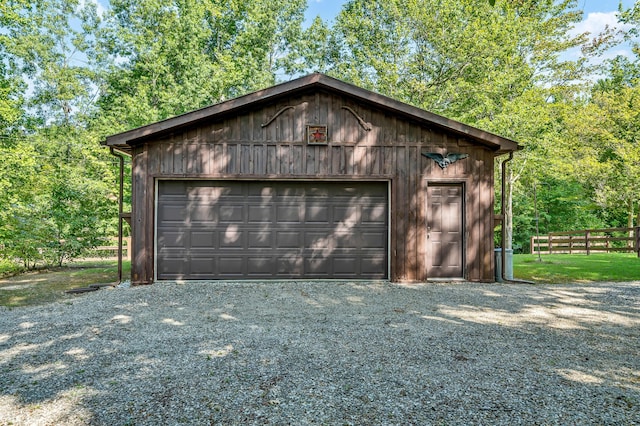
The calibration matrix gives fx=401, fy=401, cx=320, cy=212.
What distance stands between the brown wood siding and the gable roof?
0.21m

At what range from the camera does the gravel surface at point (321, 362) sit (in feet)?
9.10

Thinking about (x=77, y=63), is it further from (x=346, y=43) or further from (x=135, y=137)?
(x=135, y=137)

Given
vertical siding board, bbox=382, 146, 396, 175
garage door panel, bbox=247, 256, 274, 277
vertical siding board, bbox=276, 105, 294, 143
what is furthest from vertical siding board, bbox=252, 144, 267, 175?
vertical siding board, bbox=382, 146, 396, 175

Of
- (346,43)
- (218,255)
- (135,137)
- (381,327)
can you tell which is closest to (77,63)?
(346,43)

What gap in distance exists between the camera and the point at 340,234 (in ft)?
28.9

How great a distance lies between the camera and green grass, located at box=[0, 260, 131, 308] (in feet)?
23.5

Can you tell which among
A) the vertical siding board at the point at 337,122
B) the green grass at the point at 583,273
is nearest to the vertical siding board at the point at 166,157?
the vertical siding board at the point at 337,122

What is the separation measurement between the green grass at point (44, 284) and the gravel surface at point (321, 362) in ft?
2.84

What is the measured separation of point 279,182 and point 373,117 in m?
2.52

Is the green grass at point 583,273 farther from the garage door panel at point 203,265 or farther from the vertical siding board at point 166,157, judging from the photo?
the vertical siding board at point 166,157

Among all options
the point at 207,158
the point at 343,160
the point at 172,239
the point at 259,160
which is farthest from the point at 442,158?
the point at 172,239

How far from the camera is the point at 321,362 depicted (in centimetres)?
374

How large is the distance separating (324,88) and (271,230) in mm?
3322

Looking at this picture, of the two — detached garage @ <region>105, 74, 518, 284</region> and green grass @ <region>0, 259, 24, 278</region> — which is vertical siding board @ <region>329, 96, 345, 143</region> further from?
green grass @ <region>0, 259, 24, 278</region>
